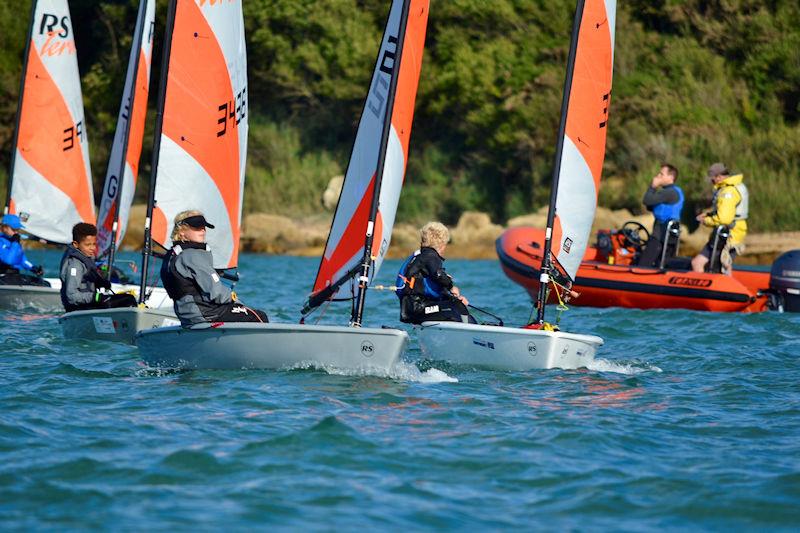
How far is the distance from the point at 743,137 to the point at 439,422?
20435mm

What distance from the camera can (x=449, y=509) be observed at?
15.4ft

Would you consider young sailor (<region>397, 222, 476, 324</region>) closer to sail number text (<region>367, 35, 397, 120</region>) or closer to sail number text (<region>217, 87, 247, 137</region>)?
sail number text (<region>367, 35, 397, 120</region>)

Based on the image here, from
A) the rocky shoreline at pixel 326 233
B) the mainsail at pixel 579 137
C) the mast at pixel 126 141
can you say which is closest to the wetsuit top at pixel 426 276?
the mainsail at pixel 579 137

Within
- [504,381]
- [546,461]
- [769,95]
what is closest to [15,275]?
[504,381]

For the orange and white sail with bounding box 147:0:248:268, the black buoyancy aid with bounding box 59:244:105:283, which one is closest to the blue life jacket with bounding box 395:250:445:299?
the orange and white sail with bounding box 147:0:248:268

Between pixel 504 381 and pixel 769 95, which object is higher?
pixel 769 95

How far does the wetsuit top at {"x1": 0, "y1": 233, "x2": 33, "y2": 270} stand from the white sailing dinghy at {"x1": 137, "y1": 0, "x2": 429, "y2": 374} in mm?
4780

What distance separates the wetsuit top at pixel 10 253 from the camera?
471 inches

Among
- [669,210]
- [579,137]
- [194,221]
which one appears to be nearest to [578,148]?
[579,137]

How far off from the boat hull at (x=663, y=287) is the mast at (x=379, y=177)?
218 inches

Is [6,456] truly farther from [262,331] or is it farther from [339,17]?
[339,17]

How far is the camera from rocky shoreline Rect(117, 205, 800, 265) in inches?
942

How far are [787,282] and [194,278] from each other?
7074 mm

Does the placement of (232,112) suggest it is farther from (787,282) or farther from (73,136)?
(787,282)
